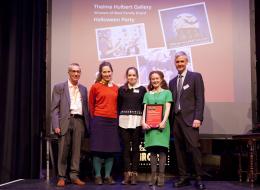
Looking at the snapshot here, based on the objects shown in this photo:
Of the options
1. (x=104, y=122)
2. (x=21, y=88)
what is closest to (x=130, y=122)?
(x=104, y=122)

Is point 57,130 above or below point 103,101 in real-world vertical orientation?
below

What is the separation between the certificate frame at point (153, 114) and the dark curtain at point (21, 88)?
1.60m

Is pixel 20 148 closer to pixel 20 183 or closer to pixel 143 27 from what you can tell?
pixel 20 183

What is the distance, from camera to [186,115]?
4094 millimetres

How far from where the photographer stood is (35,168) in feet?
16.1

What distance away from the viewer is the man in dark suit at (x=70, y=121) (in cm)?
424

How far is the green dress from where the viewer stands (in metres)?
4.08

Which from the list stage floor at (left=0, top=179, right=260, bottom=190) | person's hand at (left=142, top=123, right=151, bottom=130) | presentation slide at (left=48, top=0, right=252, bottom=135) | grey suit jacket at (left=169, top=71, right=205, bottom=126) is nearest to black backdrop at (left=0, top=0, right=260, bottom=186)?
presentation slide at (left=48, top=0, right=252, bottom=135)

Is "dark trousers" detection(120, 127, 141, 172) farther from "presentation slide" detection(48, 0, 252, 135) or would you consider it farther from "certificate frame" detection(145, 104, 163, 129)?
"presentation slide" detection(48, 0, 252, 135)

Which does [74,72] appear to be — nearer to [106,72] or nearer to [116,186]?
[106,72]

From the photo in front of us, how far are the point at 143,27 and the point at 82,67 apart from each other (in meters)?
0.97

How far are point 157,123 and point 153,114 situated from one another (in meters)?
0.11

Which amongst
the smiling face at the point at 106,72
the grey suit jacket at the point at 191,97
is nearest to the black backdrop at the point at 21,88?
the smiling face at the point at 106,72

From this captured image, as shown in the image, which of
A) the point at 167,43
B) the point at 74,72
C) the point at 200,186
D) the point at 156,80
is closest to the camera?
the point at 200,186
